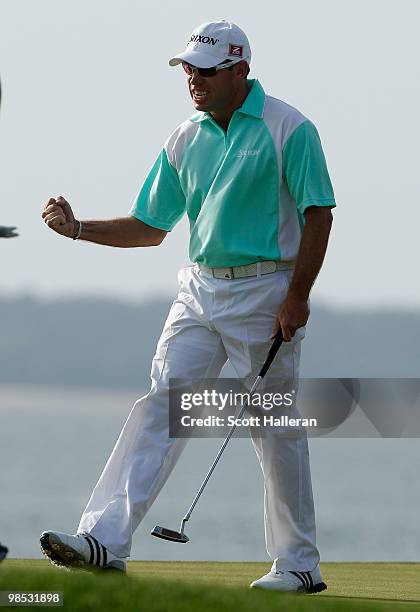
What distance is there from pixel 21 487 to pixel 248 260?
4130 centimetres

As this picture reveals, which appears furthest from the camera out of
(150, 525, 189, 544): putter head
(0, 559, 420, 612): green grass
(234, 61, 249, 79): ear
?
(234, 61, 249, 79): ear

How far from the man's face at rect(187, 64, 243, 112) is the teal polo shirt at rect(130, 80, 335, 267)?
8 cm

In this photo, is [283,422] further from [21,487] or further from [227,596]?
[21,487]

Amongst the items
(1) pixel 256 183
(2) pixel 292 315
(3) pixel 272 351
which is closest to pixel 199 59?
(1) pixel 256 183

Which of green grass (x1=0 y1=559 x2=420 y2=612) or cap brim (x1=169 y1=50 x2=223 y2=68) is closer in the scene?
green grass (x1=0 y1=559 x2=420 y2=612)

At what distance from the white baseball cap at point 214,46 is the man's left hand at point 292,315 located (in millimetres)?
1063

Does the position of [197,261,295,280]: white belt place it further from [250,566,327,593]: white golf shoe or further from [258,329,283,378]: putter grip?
[250,566,327,593]: white golf shoe

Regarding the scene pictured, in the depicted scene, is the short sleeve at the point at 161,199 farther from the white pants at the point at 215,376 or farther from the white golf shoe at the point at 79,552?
the white golf shoe at the point at 79,552

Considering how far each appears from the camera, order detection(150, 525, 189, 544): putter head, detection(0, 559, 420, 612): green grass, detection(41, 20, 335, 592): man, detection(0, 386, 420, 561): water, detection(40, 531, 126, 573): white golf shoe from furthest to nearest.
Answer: detection(0, 386, 420, 561): water, detection(41, 20, 335, 592): man, detection(150, 525, 189, 544): putter head, detection(40, 531, 126, 573): white golf shoe, detection(0, 559, 420, 612): green grass

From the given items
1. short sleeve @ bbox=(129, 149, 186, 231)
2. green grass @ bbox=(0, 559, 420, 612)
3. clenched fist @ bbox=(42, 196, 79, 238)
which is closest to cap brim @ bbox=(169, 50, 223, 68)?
short sleeve @ bbox=(129, 149, 186, 231)

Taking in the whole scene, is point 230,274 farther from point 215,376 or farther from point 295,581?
point 295,581

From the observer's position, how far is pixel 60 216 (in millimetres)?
8383

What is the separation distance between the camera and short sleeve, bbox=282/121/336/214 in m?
8.05

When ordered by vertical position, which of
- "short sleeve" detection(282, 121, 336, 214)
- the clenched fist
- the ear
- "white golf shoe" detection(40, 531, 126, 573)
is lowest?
"white golf shoe" detection(40, 531, 126, 573)
